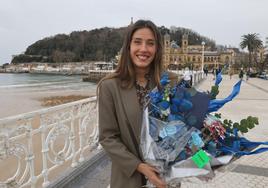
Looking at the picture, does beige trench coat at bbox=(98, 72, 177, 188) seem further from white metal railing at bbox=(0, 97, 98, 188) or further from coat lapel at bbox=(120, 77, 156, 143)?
white metal railing at bbox=(0, 97, 98, 188)

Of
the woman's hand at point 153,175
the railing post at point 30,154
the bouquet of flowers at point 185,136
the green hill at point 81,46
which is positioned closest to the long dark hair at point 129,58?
the bouquet of flowers at point 185,136

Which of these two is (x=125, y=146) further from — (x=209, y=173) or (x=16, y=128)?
(x=16, y=128)

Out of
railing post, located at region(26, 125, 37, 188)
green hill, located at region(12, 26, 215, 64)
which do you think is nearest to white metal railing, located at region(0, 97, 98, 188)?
railing post, located at region(26, 125, 37, 188)

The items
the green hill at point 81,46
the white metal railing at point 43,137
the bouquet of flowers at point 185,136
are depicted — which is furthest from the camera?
the green hill at point 81,46

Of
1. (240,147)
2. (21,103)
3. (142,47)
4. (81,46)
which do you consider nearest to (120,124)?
(142,47)

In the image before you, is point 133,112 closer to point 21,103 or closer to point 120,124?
point 120,124

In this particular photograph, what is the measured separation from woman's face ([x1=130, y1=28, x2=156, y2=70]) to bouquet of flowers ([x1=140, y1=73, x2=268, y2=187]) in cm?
18

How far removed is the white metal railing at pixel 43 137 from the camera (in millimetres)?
2598

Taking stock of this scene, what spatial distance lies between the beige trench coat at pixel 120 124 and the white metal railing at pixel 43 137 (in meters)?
1.47

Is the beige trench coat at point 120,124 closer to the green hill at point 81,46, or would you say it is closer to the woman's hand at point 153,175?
the woman's hand at point 153,175

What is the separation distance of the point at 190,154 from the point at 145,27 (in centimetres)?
68

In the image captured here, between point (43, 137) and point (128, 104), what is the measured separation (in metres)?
2.07

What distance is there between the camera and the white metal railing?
260cm

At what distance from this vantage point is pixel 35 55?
124 meters
